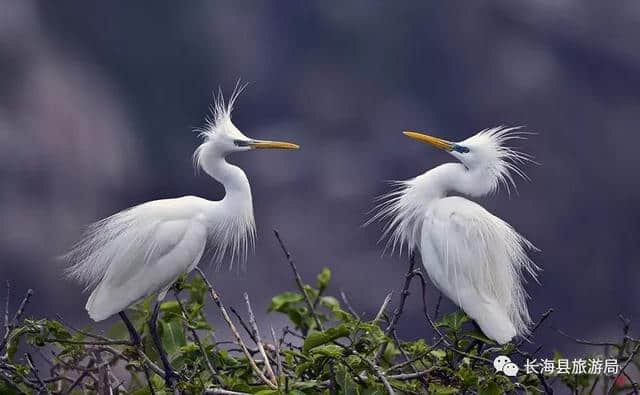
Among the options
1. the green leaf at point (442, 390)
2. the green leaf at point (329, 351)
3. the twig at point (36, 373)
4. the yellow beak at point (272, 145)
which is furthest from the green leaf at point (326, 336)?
the yellow beak at point (272, 145)

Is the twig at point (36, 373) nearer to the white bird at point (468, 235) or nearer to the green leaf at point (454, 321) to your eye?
the green leaf at point (454, 321)

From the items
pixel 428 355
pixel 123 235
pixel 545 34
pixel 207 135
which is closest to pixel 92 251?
pixel 123 235

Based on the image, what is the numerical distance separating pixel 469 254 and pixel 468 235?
0.04m

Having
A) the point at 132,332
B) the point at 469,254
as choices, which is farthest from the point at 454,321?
the point at 132,332

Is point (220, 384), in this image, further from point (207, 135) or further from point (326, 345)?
point (207, 135)

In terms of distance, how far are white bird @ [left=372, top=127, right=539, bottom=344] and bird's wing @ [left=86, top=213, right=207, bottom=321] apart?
420 mm

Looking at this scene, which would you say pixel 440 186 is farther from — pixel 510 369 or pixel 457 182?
pixel 510 369

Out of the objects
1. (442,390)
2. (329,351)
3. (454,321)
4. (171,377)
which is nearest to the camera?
(329,351)

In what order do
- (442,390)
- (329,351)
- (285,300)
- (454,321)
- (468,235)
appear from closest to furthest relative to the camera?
1. (329,351)
2. (442,390)
3. (454,321)
4. (468,235)
5. (285,300)

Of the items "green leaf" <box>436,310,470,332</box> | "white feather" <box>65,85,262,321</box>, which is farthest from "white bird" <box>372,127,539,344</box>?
"white feather" <box>65,85,262,321</box>

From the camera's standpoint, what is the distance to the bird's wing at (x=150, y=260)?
195cm

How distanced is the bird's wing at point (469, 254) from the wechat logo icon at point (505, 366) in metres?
0.27

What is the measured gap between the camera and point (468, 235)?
75.7 inches

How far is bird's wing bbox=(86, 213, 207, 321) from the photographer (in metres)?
1.95
